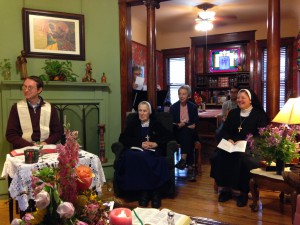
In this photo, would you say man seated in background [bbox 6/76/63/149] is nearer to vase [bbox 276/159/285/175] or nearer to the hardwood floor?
the hardwood floor

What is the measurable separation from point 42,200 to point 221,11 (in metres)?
6.41

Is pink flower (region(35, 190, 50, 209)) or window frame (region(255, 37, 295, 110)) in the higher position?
window frame (region(255, 37, 295, 110))

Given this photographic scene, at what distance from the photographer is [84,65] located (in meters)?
3.98

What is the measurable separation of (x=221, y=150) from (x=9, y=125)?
7.39 feet

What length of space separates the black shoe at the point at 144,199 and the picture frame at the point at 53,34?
6.38 ft

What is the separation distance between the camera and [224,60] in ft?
26.5

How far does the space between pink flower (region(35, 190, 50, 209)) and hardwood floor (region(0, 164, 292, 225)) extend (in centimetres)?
199

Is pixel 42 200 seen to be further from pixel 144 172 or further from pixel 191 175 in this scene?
pixel 191 175

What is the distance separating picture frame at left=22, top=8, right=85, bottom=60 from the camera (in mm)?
3594

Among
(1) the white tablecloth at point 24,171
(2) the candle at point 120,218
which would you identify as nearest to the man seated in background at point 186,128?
(1) the white tablecloth at point 24,171

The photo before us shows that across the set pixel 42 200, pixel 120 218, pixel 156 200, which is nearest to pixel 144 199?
pixel 156 200

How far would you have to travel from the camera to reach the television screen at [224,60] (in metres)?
7.92

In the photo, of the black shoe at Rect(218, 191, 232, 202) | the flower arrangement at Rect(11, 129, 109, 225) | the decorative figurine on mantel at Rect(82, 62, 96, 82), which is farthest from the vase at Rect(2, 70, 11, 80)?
the flower arrangement at Rect(11, 129, 109, 225)

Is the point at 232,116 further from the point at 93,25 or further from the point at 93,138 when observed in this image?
the point at 93,25
